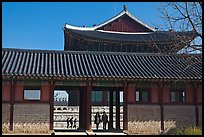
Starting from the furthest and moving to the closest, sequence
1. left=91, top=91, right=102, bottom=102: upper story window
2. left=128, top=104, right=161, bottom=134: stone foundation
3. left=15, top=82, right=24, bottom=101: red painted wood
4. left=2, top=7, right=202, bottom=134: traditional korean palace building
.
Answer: left=91, top=91, right=102, bottom=102: upper story window, left=128, top=104, right=161, bottom=134: stone foundation, left=15, top=82, right=24, bottom=101: red painted wood, left=2, top=7, right=202, bottom=134: traditional korean palace building

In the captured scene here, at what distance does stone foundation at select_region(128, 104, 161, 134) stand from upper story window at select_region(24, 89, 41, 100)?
4859 millimetres

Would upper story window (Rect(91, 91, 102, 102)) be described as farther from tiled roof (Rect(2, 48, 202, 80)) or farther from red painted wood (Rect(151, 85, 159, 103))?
red painted wood (Rect(151, 85, 159, 103))

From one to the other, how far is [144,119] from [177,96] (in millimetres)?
2519

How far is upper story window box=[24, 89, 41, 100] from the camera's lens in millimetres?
16312

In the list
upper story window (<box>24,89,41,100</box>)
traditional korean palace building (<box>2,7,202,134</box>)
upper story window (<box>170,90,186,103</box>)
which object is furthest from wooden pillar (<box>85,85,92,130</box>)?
upper story window (<box>170,90,186,103</box>)

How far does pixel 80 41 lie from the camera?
86.2 ft

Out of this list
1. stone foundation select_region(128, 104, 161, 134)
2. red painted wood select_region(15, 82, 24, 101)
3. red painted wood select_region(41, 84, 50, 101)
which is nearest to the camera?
red painted wood select_region(15, 82, 24, 101)

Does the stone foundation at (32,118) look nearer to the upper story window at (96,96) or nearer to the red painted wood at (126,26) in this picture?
the upper story window at (96,96)

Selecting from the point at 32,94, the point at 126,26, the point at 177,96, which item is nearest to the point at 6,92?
the point at 32,94

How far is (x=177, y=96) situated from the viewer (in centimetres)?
1748

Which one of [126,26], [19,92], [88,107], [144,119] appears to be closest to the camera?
[19,92]

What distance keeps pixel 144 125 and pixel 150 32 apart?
17.2m

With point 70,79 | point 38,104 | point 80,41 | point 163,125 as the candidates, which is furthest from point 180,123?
point 80,41

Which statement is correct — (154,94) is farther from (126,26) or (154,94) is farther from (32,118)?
(126,26)
